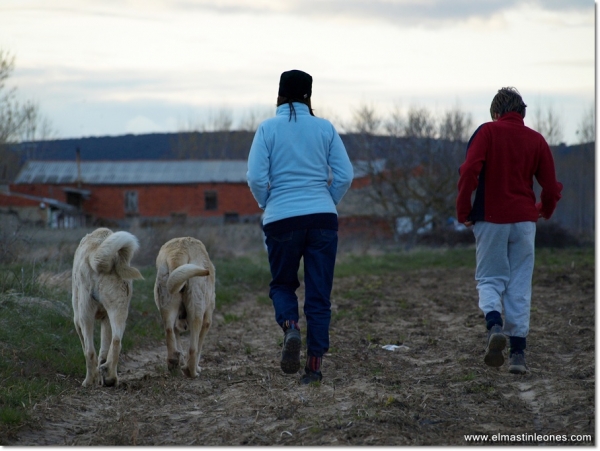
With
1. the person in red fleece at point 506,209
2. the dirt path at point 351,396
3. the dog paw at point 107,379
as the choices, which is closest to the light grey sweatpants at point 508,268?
the person in red fleece at point 506,209

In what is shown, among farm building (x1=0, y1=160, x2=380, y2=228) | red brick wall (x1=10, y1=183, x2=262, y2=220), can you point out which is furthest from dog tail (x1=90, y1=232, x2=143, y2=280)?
red brick wall (x1=10, y1=183, x2=262, y2=220)

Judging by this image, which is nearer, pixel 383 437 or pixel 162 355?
pixel 383 437

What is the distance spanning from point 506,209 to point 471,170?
0.43 metres

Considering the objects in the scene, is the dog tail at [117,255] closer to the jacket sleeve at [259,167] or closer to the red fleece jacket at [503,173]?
the jacket sleeve at [259,167]

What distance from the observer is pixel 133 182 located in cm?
5434

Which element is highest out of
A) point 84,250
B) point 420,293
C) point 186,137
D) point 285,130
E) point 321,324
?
point 186,137

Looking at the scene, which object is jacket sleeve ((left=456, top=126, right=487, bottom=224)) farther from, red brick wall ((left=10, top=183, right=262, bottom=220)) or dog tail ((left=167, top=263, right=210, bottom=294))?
red brick wall ((left=10, top=183, right=262, bottom=220))

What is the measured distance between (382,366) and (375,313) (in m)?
3.83

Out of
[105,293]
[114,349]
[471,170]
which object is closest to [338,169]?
[471,170]

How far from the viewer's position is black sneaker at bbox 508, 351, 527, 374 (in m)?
5.77

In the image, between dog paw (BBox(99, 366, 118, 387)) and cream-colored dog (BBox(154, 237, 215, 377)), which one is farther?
cream-colored dog (BBox(154, 237, 215, 377))

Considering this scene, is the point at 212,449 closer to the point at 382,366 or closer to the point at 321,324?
the point at 321,324

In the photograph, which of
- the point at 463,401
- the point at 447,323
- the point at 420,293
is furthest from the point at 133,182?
the point at 463,401

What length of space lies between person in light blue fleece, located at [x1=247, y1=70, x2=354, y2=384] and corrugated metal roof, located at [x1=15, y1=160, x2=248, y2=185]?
48439 mm
